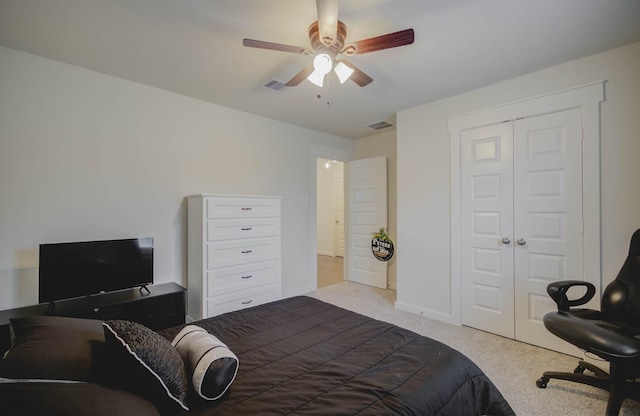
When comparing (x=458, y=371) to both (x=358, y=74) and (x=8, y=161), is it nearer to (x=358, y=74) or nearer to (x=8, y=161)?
(x=358, y=74)

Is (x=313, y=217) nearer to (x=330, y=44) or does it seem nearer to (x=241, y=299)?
(x=241, y=299)

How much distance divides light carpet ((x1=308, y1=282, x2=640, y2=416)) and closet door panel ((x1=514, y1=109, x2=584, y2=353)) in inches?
9.7

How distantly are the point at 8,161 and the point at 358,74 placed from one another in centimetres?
285

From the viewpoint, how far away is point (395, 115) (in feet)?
12.2

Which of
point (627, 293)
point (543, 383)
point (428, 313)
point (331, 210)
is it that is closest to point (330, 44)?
point (627, 293)

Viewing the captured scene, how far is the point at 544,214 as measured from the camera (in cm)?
254

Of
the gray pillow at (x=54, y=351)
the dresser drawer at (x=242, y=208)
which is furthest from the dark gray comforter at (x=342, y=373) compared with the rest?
the dresser drawer at (x=242, y=208)

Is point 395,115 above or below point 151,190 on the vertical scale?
above

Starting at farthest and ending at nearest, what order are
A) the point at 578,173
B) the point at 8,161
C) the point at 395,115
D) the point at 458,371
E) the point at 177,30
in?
the point at 395,115 < the point at 578,173 < the point at 8,161 < the point at 177,30 < the point at 458,371

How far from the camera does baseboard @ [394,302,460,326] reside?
3.12 meters

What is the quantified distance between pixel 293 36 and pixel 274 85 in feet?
2.68

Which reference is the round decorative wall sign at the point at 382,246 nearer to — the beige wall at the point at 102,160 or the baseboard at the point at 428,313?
the baseboard at the point at 428,313

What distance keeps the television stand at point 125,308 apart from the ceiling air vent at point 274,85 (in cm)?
221

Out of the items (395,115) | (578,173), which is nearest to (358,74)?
(395,115)
